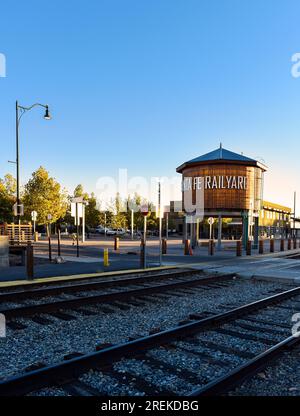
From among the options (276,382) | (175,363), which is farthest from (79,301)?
(276,382)

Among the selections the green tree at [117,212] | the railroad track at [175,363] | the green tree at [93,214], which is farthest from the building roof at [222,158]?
the green tree at [93,214]

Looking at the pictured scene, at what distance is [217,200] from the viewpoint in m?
28.5

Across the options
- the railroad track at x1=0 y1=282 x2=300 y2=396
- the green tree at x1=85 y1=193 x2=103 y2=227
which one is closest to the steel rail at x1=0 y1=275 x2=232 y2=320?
the railroad track at x1=0 y1=282 x2=300 y2=396

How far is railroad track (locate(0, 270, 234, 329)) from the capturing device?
23.2 ft

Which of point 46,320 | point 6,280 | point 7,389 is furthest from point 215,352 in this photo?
point 6,280

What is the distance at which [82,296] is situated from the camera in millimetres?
9055

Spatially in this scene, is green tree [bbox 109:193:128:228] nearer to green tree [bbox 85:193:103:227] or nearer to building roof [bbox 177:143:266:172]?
green tree [bbox 85:193:103:227]

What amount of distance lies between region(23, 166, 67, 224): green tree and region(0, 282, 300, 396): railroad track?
4284cm

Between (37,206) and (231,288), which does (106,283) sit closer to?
(231,288)

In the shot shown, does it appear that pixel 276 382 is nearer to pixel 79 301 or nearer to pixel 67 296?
pixel 79 301

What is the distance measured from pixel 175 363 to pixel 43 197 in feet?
149

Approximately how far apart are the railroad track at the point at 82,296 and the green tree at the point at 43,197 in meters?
37.4

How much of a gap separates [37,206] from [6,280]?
37.6 meters

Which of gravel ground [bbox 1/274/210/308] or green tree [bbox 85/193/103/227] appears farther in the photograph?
green tree [bbox 85/193/103/227]
